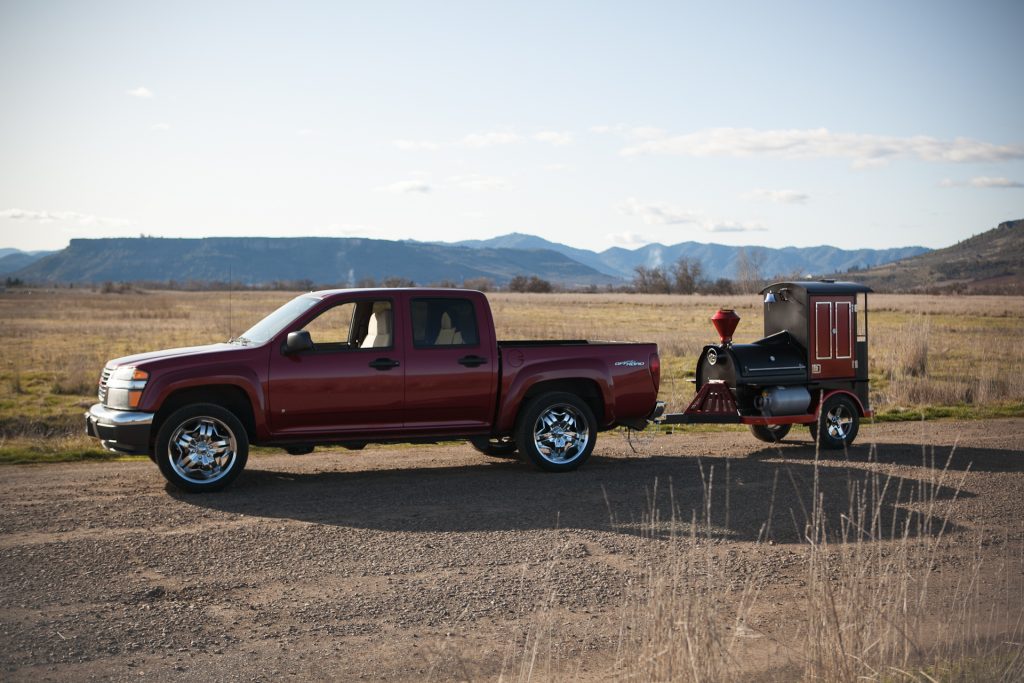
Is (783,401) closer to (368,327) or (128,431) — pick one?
(368,327)

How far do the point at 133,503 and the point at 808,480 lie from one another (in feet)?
22.7

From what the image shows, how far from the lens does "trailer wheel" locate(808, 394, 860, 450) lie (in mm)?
13281

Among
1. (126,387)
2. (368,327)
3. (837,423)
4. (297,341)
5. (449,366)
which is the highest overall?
(368,327)

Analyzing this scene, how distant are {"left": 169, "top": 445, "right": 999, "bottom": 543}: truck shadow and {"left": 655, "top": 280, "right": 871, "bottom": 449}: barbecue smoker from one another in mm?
926

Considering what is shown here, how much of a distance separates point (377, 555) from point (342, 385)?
300 cm

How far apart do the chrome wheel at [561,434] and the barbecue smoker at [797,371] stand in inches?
64.6

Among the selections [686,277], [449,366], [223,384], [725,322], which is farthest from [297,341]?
[686,277]

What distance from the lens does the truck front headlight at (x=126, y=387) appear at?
9.95 meters

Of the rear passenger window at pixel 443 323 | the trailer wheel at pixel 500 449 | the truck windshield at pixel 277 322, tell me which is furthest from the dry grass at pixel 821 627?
the truck windshield at pixel 277 322

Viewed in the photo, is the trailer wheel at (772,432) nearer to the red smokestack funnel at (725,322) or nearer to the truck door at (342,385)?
the red smokestack funnel at (725,322)

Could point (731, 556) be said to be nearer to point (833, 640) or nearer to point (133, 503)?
point (833, 640)

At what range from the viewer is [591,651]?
601 cm

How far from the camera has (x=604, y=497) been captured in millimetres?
9906

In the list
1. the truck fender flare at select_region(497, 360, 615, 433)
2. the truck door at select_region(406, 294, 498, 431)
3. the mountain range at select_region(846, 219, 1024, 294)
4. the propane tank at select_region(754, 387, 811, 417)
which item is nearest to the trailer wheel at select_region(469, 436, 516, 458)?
the truck fender flare at select_region(497, 360, 615, 433)
